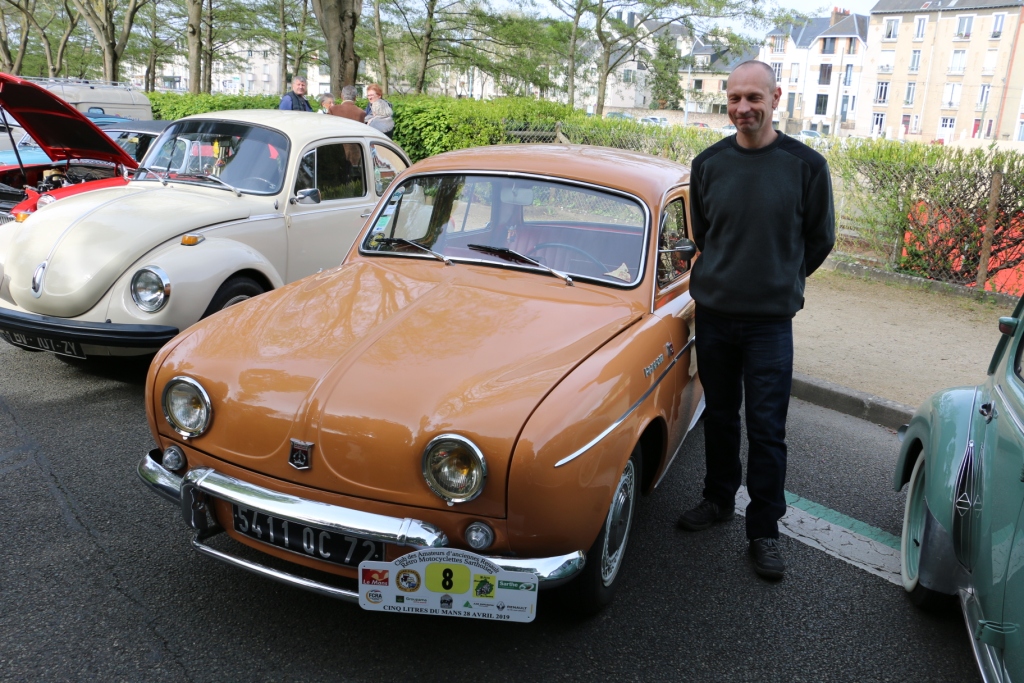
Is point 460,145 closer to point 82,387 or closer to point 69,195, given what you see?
point 69,195

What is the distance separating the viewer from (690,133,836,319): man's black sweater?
319cm

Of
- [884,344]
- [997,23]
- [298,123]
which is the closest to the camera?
[298,123]

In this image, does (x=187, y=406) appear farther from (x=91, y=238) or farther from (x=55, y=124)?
(x=55, y=124)

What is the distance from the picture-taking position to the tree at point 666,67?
3593cm

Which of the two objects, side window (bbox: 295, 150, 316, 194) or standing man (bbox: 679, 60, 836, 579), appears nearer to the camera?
standing man (bbox: 679, 60, 836, 579)

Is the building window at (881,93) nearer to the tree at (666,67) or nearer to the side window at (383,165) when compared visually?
the tree at (666,67)

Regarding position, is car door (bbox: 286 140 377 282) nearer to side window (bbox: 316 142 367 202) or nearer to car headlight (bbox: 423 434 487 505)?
side window (bbox: 316 142 367 202)

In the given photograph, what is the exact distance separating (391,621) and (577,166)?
90.0 inches

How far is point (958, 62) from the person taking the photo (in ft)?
224

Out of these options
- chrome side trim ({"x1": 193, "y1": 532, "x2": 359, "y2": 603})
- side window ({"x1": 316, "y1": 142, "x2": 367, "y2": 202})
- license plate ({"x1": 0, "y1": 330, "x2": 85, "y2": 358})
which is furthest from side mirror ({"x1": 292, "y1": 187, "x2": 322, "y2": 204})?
chrome side trim ({"x1": 193, "y1": 532, "x2": 359, "y2": 603})

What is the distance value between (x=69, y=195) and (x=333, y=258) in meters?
1.99

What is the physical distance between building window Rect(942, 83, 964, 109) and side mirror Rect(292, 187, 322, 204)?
74190mm

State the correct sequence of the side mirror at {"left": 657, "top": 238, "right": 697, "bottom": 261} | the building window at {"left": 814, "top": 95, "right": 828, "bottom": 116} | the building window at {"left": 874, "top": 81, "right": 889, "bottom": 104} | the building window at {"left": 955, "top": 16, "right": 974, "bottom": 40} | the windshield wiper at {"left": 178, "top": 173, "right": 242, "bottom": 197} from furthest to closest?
1. the building window at {"left": 814, "top": 95, "right": 828, "bottom": 116}
2. the building window at {"left": 874, "top": 81, "right": 889, "bottom": 104}
3. the building window at {"left": 955, "top": 16, "right": 974, "bottom": 40}
4. the windshield wiper at {"left": 178, "top": 173, "right": 242, "bottom": 197}
5. the side mirror at {"left": 657, "top": 238, "right": 697, "bottom": 261}

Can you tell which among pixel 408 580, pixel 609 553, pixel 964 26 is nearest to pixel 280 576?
pixel 408 580
